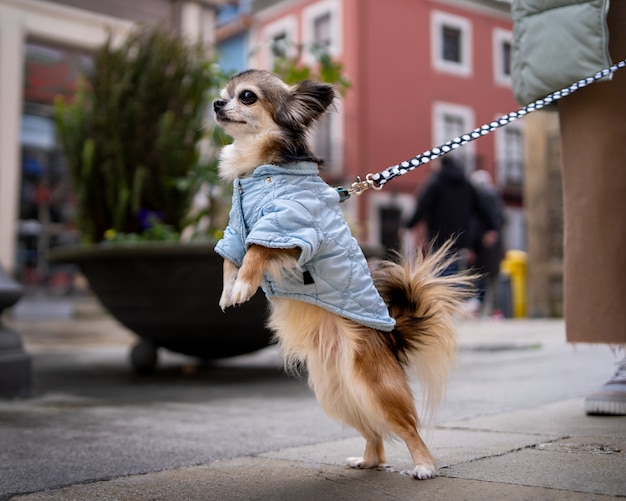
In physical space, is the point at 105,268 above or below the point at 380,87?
below

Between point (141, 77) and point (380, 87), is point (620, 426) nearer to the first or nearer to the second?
point (141, 77)

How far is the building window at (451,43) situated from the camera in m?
20.7

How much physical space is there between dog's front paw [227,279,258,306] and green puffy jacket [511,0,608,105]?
159 cm

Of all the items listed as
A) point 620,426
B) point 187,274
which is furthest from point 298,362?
point 187,274

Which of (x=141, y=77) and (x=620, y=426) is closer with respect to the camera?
(x=620, y=426)

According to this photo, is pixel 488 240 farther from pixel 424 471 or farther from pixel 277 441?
pixel 424 471

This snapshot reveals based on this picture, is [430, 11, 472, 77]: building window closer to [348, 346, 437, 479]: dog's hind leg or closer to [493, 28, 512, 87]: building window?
[493, 28, 512, 87]: building window

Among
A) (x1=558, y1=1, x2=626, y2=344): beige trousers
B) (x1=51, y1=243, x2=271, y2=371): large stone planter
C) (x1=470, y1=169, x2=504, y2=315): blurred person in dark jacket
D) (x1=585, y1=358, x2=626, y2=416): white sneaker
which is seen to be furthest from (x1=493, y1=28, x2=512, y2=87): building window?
(x1=585, y1=358, x2=626, y2=416): white sneaker

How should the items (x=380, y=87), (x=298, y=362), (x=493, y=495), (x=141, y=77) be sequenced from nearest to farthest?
(x=493, y=495)
(x=298, y=362)
(x=141, y=77)
(x=380, y=87)

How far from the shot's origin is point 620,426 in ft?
8.54

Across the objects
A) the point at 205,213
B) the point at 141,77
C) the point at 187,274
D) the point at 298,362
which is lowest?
the point at 298,362

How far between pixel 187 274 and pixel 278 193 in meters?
2.27

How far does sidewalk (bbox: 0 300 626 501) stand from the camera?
193 cm

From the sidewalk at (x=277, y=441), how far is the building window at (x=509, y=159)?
18566 millimetres
